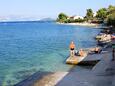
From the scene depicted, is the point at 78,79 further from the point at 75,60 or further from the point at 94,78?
the point at 75,60

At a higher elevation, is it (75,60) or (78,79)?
(78,79)

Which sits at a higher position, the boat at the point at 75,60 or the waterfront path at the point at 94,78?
the waterfront path at the point at 94,78

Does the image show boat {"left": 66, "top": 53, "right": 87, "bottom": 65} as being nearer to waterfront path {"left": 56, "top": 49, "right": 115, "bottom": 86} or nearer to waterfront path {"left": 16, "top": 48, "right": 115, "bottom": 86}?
waterfront path {"left": 56, "top": 49, "right": 115, "bottom": 86}

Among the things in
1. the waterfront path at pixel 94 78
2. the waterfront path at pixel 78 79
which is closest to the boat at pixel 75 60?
the waterfront path at pixel 94 78

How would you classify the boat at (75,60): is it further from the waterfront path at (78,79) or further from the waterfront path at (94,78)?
the waterfront path at (78,79)

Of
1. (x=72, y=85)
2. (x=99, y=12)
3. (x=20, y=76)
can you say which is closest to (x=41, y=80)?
(x=72, y=85)

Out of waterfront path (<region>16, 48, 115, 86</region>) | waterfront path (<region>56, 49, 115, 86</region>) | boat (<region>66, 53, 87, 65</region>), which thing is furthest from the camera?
boat (<region>66, 53, 87, 65</region>)

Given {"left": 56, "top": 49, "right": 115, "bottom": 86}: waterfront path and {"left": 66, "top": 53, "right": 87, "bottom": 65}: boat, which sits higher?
{"left": 56, "top": 49, "right": 115, "bottom": 86}: waterfront path

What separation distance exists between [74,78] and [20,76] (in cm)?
747

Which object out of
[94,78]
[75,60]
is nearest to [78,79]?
[94,78]

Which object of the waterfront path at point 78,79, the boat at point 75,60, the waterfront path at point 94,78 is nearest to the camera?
the waterfront path at point 94,78

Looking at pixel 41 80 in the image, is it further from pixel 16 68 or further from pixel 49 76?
pixel 16 68

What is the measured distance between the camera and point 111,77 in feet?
68.0

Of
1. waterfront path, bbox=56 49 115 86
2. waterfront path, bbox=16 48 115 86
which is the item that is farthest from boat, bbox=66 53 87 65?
waterfront path, bbox=16 48 115 86
